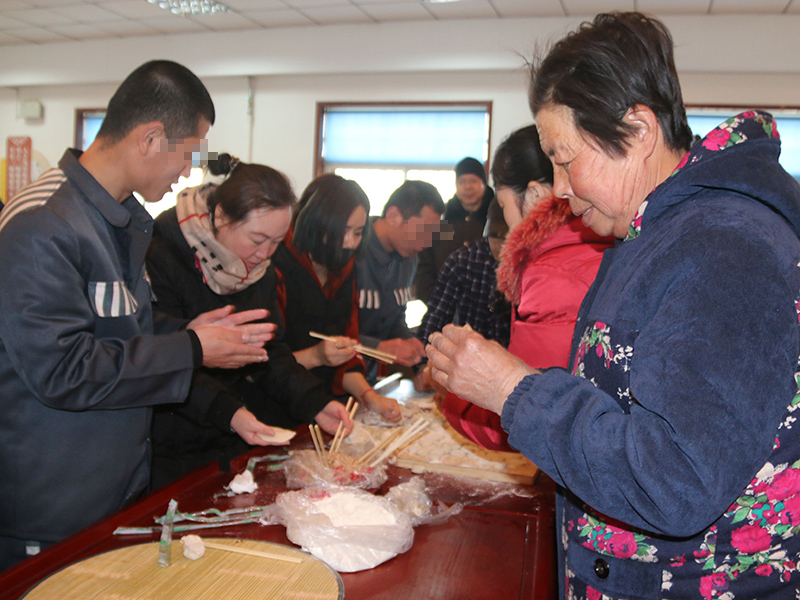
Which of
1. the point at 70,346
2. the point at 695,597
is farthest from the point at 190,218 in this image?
the point at 695,597

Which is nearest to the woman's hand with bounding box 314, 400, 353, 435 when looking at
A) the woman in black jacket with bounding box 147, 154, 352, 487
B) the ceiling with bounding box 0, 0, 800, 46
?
the woman in black jacket with bounding box 147, 154, 352, 487

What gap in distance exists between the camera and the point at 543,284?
137cm

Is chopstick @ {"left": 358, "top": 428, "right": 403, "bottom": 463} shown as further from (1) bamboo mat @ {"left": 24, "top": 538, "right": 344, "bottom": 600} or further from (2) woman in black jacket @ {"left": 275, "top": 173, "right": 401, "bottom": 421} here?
(1) bamboo mat @ {"left": 24, "top": 538, "right": 344, "bottom": 600}

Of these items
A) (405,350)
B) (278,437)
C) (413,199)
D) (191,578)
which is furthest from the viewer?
(413,199)

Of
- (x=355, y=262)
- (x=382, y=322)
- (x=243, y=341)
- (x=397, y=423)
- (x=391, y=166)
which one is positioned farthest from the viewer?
(x=391, y=166)

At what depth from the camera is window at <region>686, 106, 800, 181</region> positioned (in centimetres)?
575

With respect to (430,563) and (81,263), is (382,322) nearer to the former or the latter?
(81,263)

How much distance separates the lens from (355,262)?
2896 millimetres

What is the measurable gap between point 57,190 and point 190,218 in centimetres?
56

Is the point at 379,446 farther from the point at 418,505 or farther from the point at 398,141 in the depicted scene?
the point at 398,141

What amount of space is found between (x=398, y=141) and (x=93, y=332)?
5823mm

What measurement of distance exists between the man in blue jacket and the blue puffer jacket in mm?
992

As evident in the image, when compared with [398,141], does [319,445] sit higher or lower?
lower

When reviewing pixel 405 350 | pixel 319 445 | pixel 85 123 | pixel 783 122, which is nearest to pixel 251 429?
pixel 319 445
